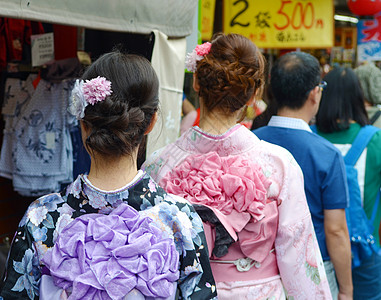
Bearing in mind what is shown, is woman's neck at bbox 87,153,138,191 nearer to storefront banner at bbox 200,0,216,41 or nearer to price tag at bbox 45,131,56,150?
price tag at bbox 45,131,56,150

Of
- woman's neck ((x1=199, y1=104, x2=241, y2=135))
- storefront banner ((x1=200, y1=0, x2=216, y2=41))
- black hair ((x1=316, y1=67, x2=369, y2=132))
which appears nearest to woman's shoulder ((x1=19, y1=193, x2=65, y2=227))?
woman's neck ((x1=199, y1=104, x2=241, y2=135))

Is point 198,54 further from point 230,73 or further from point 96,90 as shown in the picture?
point 96,90

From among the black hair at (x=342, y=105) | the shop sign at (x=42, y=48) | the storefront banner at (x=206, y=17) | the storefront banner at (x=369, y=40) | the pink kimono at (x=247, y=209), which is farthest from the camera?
the storefront banner at (x=369, y=40)

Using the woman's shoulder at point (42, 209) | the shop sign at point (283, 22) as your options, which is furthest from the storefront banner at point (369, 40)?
the woman's shoulder at point (42, 209)

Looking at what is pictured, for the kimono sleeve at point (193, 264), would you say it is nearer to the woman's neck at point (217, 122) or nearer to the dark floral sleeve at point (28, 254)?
the dark floral sleeve at point (28, 254)

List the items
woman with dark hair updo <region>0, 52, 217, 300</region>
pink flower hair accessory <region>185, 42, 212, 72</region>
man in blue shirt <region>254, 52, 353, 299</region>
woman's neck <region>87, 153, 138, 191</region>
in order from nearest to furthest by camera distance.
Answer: woman with dark hair updo <region>0, 52, 217, 300</region> → woman's neck <region>87, 153, 138, 191</region> → pink flower hair accessory <region>185, 42, 212, 72</region> → man in blue shirt <region>254, 52, 353, 299</region>

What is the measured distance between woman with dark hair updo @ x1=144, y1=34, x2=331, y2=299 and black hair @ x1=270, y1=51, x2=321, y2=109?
62 centimetres

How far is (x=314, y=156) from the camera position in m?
2.74

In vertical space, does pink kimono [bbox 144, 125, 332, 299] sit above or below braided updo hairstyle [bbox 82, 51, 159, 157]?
below

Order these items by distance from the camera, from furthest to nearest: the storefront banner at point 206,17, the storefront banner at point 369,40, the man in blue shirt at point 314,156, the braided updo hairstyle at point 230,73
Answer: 1. the storefront banner at point 369,40
2. the storefront banner at point 206,17
3. the man in blue shirt at point 314,156
4. the braided updo hairstyle at point 230,73

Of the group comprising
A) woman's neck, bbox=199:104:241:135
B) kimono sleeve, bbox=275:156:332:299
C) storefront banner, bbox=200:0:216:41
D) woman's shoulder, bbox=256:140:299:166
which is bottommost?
kimono sleeve, bbox=275:156:332:299

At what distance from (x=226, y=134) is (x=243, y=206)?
348 millimetres

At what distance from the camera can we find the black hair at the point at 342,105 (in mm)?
3357

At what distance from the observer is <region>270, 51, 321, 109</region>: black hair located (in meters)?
2.86
